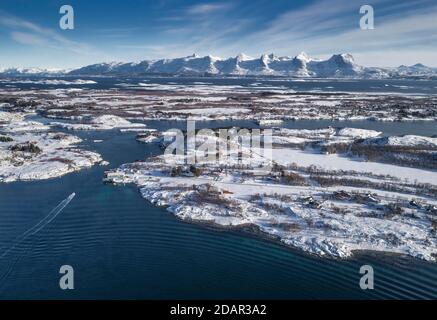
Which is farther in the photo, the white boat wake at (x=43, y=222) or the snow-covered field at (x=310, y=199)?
the snow-covered field at (x=310, y=199)

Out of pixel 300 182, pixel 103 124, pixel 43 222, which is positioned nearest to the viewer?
pixel 43 222

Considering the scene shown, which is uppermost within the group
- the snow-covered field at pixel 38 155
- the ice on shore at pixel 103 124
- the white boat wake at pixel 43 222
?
the ice on shore at pixel 103 124

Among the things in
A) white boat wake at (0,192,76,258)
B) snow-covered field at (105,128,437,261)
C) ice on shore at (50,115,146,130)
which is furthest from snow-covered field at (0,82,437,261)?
white boat wake at (0,192,76,258)

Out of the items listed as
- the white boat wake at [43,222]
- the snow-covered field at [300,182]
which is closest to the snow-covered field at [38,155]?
the snow-covered field at [300,182]

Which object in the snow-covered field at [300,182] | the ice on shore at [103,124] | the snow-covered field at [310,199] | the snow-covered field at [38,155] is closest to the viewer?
the snow-covered field at [310,199]

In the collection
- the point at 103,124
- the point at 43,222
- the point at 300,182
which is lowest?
the point at 43,222

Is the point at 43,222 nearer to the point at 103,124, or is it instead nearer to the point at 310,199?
the point at 310,199

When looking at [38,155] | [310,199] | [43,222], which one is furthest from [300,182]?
[38,155]

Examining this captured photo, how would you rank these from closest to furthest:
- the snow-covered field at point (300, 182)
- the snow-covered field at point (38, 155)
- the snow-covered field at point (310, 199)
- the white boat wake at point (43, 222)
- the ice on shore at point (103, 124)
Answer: the white boat wake at point (43, 222), the snow-covered field at point (310, 199), the snow-covered field at point (300, 182), the snow-covered field at point (38, 155), the ice on shore at point (103, 124)

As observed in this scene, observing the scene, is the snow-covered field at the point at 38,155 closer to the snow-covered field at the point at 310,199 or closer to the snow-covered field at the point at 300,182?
the snow-covered field at the point at 300,182

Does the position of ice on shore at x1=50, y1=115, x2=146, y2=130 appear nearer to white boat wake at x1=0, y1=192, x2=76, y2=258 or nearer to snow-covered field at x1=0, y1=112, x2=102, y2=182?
snow-covered field at x1=0, y1=112, x2=102, y2=182

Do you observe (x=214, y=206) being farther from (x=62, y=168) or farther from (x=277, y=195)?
(x=62, y=168)
